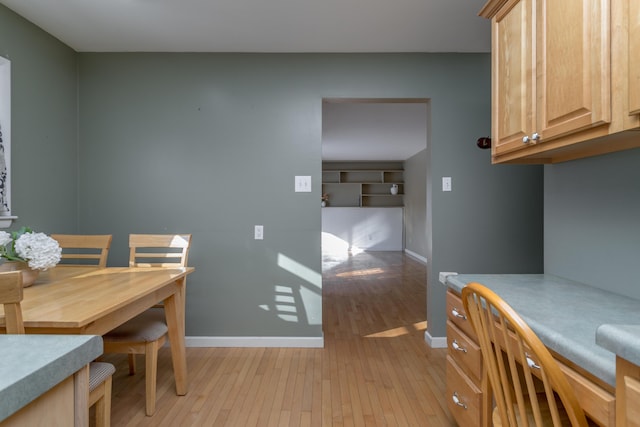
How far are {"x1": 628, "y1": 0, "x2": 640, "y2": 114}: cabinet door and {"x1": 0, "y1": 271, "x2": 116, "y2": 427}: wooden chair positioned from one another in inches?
70.0

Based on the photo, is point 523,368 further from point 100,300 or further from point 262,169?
Answer: point 262,169

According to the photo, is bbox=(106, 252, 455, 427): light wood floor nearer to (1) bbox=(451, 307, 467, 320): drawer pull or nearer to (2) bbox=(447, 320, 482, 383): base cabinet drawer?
(2) bbox=(447, 320, 482, 383): base cabinet drawer

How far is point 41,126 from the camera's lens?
8.74ft

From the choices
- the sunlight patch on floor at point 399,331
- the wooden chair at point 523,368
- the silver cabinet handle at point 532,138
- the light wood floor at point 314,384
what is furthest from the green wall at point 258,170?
the wooden chair at point 523,368

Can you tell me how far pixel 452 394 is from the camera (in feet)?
5.92

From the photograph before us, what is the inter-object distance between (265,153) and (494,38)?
5.97ft

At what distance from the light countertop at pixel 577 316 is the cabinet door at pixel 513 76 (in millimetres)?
630

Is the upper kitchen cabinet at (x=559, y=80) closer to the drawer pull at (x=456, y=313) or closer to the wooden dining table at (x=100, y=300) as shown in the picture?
the drawer pull at (x=456, y=313)

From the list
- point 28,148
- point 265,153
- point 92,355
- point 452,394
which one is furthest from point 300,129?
point 92,355

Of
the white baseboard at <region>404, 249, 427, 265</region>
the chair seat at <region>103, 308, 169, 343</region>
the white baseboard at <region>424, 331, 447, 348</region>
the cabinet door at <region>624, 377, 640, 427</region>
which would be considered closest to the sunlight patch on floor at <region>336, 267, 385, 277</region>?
the white baseboard at <region>404, 249, 427, 265</region>

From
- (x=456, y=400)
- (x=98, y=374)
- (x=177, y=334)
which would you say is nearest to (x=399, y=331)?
(x=456, y=400)

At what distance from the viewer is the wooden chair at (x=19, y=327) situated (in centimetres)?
98

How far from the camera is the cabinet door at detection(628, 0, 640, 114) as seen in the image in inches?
42.2

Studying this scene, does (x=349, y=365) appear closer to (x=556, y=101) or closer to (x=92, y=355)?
(x=556, y=101)
